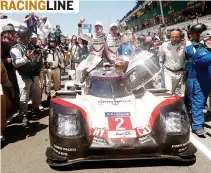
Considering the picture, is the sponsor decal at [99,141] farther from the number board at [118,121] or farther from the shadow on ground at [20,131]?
the shadow on ground at [20,131]

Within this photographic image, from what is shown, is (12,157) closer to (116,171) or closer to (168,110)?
(116,171)

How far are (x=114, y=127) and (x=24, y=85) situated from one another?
8.55 feet

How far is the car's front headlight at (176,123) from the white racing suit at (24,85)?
9.30 feet

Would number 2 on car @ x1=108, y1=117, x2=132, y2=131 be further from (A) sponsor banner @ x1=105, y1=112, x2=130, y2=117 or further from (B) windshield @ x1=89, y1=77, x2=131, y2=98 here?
(B) windshield @ x1=89, y1=77, x2=131, y2=98

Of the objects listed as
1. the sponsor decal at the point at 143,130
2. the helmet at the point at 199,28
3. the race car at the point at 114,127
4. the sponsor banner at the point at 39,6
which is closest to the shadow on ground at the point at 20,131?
the race car at the point at 114,127

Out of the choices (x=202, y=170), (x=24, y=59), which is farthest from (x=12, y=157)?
(x=202, y=170)

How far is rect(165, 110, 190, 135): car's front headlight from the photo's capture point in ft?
12.2

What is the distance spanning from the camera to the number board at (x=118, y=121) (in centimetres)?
376

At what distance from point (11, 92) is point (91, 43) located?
245cm

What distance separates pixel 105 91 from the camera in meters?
4.35

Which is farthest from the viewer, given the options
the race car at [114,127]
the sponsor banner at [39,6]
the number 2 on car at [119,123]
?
the sponsor banner at [39,6]

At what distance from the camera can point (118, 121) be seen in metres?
3.83

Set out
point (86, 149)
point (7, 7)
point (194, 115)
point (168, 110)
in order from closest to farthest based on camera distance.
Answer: point (86, 149) < point (168, 110) < point (194, 115) < point (7, 7)

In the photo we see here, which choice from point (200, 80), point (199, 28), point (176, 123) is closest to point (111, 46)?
point (199, 28)
